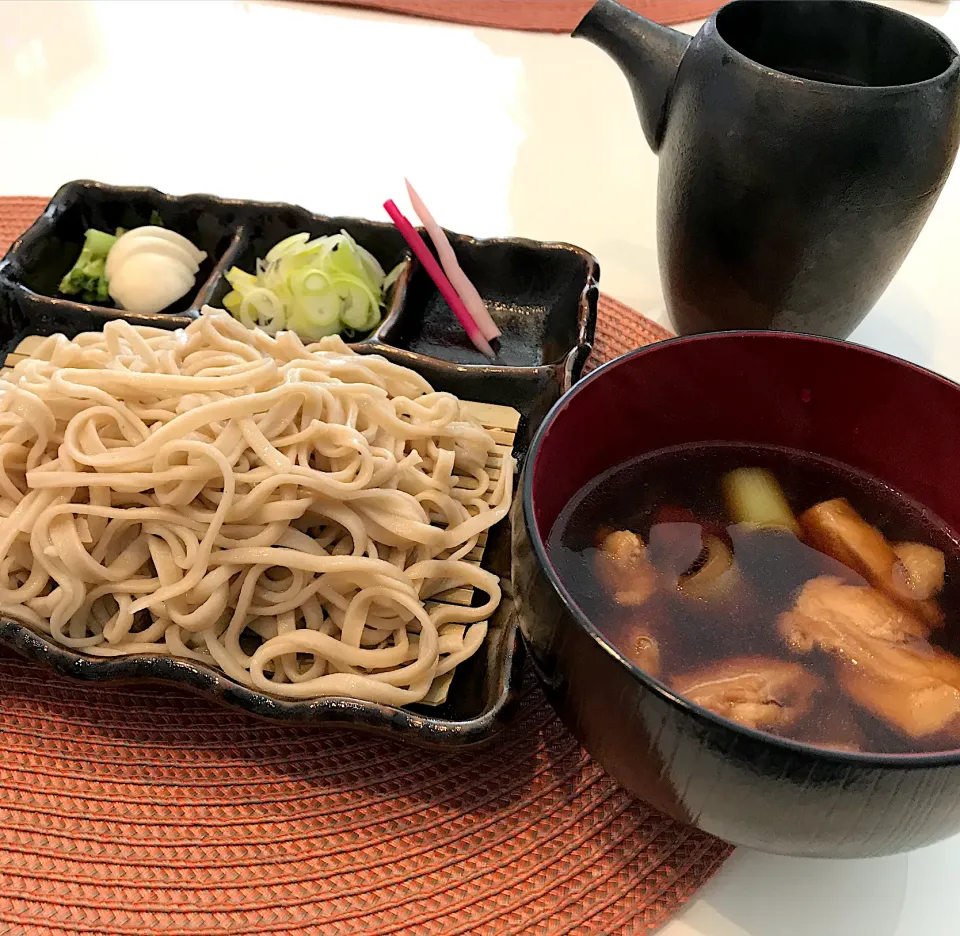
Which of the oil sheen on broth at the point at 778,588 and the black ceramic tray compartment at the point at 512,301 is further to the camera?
the black ceramic tray compartment at the point at 512,301

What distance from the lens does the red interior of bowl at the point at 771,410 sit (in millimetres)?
Answer: 939

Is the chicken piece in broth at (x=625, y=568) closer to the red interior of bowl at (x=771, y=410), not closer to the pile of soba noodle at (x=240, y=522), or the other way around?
the red interior of bowl at (x=771, y=410)

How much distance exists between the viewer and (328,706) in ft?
3.15

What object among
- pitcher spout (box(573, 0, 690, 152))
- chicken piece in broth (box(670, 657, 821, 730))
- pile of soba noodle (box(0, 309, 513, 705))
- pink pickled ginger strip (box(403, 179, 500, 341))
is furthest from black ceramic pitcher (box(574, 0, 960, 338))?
chicken piece in broth (box(670, 657, 821, 730))

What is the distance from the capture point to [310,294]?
62.1 inches

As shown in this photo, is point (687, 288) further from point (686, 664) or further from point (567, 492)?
point (686, 664)

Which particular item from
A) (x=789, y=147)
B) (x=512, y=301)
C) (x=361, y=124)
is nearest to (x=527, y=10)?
(x=361, y=124)

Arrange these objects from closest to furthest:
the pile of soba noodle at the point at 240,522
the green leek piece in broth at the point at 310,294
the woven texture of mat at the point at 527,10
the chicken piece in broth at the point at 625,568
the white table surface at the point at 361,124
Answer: the chicken piece in broth at the point at 625,568, the pile of soba noodle at the point at 240,522, the green leek piece in broth at the point at 310,294, the white table surface at the point at 361,124, the woven texture of mat at the point at 527,10

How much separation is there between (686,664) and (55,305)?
1250 millimetres

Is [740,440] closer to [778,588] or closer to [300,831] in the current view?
[778,588]

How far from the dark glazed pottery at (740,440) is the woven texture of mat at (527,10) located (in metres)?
2.05

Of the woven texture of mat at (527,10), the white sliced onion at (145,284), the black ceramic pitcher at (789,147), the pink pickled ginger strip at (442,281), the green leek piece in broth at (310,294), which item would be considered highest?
the black ceramic pitcher at (789,147)

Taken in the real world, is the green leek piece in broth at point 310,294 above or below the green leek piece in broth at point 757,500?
below

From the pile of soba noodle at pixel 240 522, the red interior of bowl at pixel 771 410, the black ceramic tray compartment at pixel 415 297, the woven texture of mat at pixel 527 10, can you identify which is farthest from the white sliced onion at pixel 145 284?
the woven texture of mat at pixel 527 10
